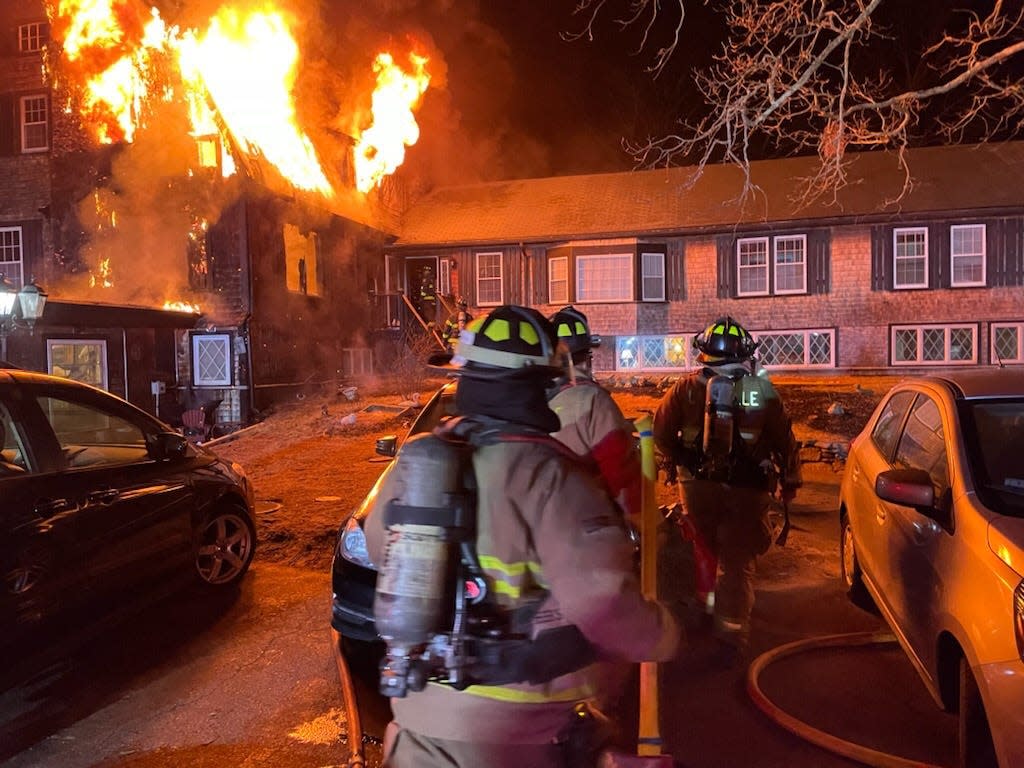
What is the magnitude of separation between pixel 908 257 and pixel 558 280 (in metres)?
9.01

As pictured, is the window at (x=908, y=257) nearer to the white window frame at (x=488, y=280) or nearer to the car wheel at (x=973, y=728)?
the white window frame at (x=488, y=280)

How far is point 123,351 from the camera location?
15.9m

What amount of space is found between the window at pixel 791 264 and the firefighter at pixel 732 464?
17.3 m

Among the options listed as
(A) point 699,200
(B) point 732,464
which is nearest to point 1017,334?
(A) point 699,200

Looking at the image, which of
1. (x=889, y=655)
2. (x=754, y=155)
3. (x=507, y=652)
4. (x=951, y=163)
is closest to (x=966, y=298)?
(x=951, y=163)

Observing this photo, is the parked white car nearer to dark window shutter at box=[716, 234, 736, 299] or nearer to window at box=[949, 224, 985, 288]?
dark window shutter at box=[716, 234, 736, 299]


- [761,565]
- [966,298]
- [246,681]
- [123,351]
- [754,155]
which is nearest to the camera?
[246,681]

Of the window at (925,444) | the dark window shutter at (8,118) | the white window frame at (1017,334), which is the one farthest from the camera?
the white window frame at (1017,334)

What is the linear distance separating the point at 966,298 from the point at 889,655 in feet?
59.9

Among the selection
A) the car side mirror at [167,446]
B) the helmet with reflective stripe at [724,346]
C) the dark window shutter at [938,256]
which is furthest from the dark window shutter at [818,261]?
the car side mirror at [167,446]

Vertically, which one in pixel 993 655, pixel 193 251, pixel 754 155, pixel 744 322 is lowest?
pixel 993 655

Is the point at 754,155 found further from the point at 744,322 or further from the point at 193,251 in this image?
the point at 193,251

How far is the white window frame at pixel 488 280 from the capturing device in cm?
2253

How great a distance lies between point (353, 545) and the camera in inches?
170
